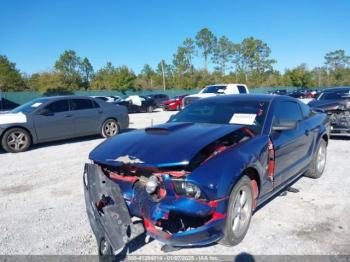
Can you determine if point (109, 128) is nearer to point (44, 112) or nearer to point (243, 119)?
point (44, 112)

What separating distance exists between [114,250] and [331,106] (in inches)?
349

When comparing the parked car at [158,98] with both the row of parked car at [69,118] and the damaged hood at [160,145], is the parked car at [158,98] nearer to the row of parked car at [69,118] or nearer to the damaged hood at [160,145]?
the row of parked car at [69,118]

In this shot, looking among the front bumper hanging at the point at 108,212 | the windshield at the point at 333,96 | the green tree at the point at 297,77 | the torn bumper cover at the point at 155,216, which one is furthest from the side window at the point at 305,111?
the green tree at the point at 297,77

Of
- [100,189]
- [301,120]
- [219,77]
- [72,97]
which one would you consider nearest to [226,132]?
[100,189]

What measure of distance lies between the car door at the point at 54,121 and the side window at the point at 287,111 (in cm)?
672

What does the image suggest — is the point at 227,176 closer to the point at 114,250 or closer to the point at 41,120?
the point at 114,250

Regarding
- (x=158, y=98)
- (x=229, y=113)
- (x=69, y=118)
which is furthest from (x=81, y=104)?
(x=158, y=98)

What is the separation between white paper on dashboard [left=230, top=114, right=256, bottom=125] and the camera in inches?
159

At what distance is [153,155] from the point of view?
3.04 m

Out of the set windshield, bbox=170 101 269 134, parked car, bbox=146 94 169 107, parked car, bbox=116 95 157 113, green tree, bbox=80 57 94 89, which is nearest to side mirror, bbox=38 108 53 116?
windshield, bbox=170 101 269 134

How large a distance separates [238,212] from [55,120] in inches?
286

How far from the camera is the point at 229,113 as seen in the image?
14.3ft

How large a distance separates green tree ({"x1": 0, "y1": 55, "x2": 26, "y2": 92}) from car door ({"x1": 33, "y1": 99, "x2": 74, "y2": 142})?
48810 millimetres

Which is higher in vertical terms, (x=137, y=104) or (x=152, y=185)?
(x=152, y=185)
